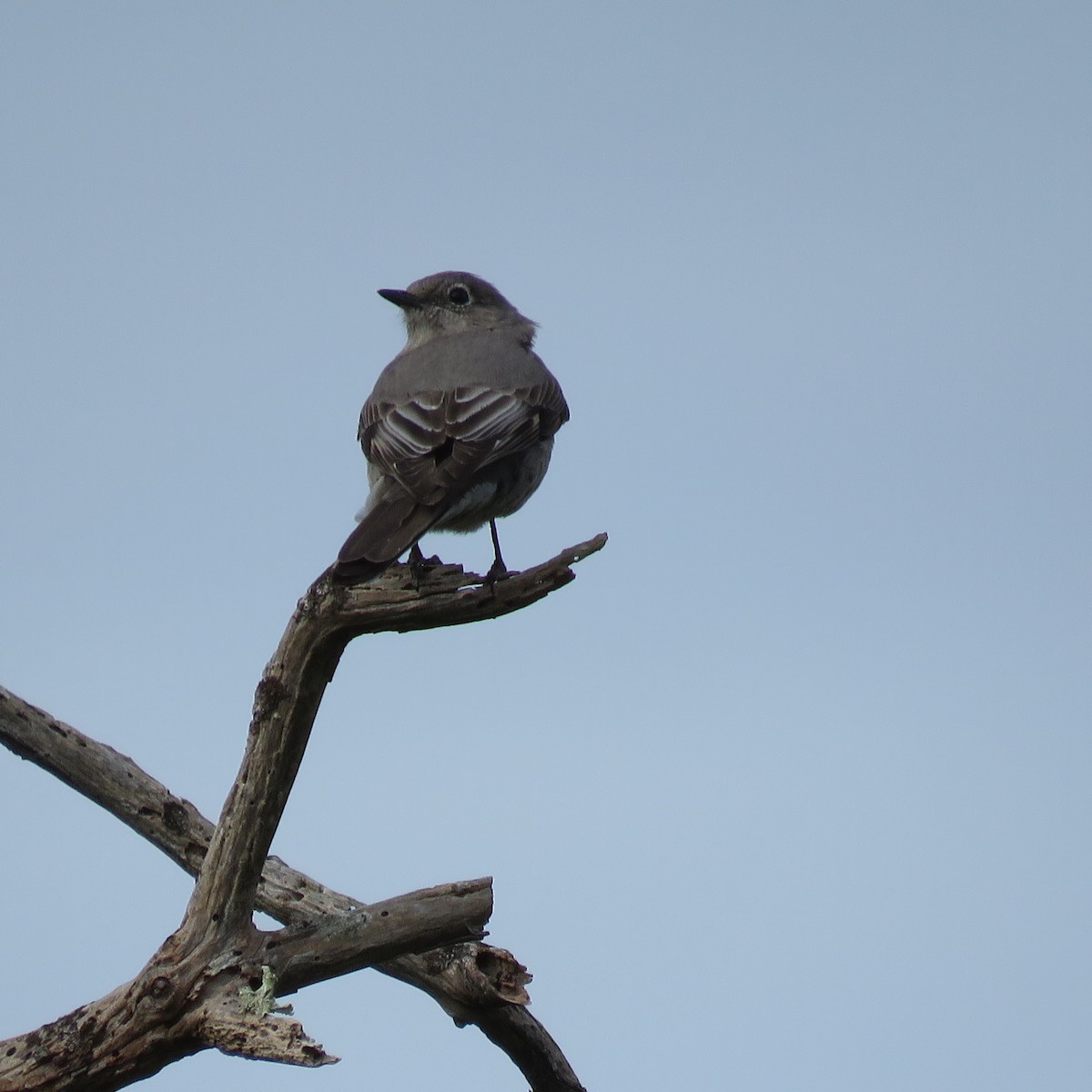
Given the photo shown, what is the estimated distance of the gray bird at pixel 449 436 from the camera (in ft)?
22.8

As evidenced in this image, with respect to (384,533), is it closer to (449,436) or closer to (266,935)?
(449,436)

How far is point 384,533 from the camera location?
21.8 feet

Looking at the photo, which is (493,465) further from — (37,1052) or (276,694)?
(37,1052)

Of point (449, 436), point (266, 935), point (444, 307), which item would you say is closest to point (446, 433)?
point (449, 436)

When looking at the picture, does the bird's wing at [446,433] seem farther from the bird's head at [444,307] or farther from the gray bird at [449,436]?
the bird's head at [444,307]

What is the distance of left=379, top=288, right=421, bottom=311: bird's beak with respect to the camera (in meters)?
10.5

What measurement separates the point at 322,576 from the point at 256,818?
1.12 m

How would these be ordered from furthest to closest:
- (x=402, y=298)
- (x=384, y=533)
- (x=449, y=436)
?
1. (x=402, y=298)
2. (x=449, y=436)
3. (x=384, y=533)

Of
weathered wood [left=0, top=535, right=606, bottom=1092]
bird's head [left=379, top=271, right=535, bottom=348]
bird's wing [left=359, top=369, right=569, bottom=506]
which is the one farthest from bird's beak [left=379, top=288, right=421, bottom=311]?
weathered wood [left=0, top=535, right=606, bottom=1092]

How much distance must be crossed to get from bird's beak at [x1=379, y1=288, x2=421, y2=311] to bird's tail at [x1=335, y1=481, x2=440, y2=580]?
3.38m

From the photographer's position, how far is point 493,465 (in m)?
8.21

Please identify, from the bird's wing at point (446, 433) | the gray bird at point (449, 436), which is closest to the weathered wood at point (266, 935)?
the gray bird at point (449, 436)

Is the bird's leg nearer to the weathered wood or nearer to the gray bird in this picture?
the gray bird

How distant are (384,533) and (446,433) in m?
1.23
